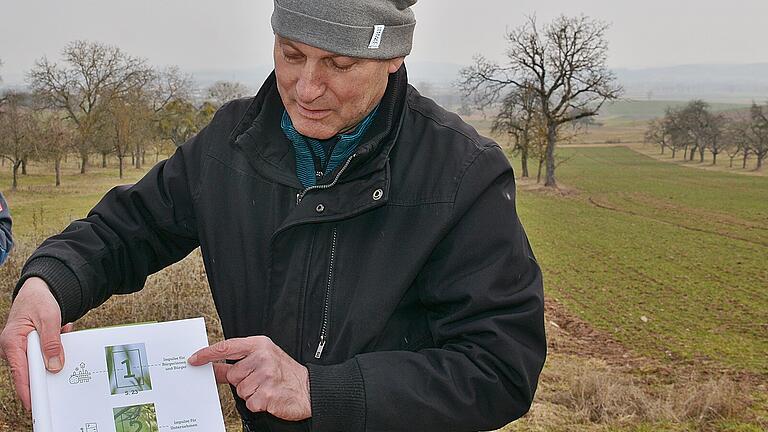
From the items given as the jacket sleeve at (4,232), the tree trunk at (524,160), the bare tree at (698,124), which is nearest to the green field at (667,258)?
the bare tree at (698,124)

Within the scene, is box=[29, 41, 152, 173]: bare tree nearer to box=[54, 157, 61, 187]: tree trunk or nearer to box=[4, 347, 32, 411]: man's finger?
box=[54, 157, 61, 187]: tree trunk

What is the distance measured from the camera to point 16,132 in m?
17.0

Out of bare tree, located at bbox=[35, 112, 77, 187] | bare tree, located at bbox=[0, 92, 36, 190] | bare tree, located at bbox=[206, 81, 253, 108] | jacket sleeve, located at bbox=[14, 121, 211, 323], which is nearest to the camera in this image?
jacket sleeve, located at bbox=[14, 121, 211, 323]

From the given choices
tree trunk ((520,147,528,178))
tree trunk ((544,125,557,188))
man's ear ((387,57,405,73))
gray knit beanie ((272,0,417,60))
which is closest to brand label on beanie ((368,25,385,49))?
gray knit beanie ((272,0,417,60))

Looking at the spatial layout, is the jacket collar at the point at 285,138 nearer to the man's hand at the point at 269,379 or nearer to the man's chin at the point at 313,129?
the man's chin at the point at 313,129

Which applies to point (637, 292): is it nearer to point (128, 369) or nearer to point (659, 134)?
point (128, 369)

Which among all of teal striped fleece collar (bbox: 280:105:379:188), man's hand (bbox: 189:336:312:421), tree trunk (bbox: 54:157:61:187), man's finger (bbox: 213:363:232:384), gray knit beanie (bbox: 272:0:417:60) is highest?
gray knit beanie (bbox: 272:0:417:60)

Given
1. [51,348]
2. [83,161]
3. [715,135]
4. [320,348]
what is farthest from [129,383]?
[715,135]

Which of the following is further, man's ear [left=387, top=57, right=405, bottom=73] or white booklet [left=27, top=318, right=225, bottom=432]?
man's ear [left=387, top=57, right=405, bottom=73]

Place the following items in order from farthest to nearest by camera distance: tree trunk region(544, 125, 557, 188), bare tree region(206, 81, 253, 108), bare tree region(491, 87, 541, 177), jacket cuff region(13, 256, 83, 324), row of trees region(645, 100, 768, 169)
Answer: bare tree region(491, 87, 541, 177), tree trunk region(544, 125, 557, 188), row of trees region(645, 100, 768, 169), bare tree region(206, 81, 253, 108), jacket cuff region(13, 256, 83, 324)

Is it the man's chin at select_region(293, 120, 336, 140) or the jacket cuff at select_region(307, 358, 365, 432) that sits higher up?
the man's chin at select_region(293, 120, 336, 140)

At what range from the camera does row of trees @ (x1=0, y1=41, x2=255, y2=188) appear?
1756cm

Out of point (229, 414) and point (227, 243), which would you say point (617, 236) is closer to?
point (229, 414)

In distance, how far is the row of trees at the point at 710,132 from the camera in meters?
30.0
